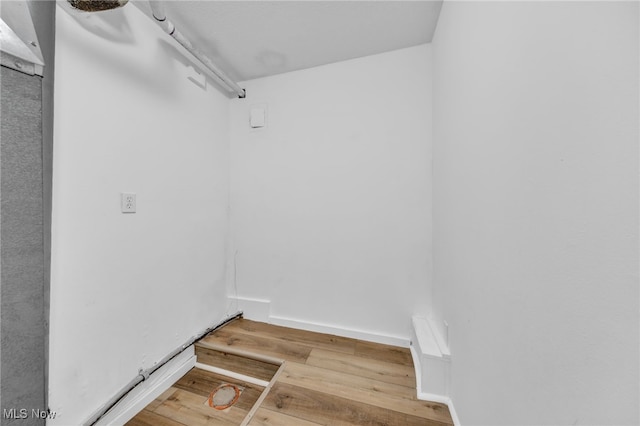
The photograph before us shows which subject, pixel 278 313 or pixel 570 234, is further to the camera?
pixel 278 313

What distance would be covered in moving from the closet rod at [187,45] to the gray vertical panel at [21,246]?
653 millimetres

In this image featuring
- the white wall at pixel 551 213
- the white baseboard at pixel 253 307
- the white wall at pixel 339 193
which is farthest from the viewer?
the white baseboard at pixel 253 307

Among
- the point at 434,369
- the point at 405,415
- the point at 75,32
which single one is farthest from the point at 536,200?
the point at 75,32

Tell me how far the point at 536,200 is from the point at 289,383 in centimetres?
149

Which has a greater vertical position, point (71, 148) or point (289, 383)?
point (71, 148)

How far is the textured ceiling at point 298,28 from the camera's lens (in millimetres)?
1326

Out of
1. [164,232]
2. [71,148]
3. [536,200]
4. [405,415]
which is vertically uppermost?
[71,148]

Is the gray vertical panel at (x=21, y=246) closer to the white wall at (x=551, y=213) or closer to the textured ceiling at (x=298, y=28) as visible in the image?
the textured ceiling at (x=298, y=28)

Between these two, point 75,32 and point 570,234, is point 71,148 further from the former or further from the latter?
point 570,234

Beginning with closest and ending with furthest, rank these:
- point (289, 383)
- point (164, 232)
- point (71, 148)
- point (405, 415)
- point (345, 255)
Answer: point (71, 148) < point (405, 415) < point (289, 383) < point (164, 232) < point (345, 255)

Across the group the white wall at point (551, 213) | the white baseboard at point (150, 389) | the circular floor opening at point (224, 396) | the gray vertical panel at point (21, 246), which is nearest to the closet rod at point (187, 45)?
the gray vertical panel at point (21, 246)

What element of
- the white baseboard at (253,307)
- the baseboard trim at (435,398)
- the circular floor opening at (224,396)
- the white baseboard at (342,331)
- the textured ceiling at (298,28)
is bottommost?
the circular floor opening at (224,396)

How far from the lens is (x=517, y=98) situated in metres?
0.62

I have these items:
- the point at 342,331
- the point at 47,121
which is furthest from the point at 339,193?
the point at 47,121
